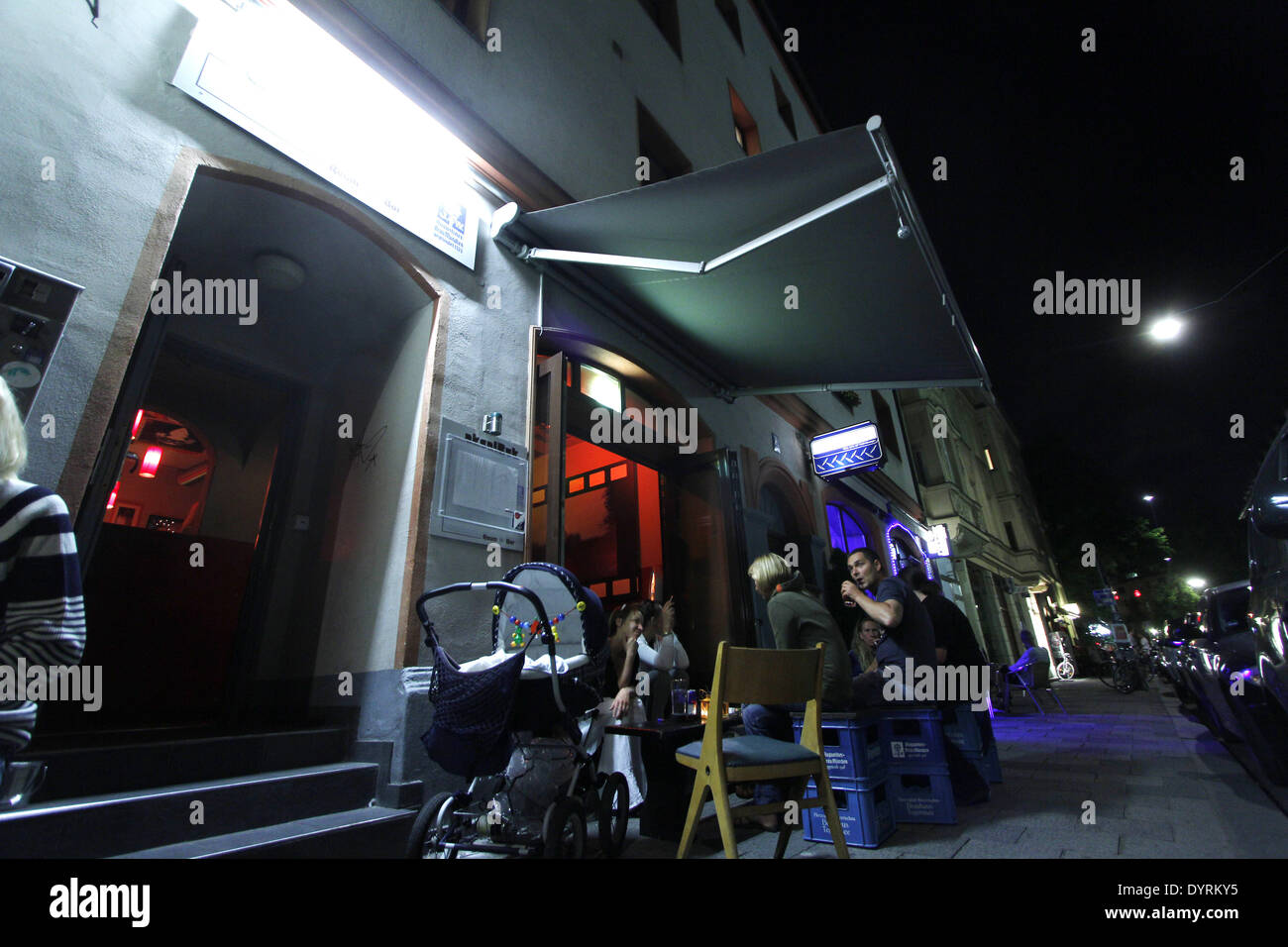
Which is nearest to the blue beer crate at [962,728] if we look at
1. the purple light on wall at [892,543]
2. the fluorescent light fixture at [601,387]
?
the fluorescent light fixture at [601,387]

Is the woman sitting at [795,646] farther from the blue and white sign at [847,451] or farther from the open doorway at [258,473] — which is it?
the blue and white sign at [847,451]

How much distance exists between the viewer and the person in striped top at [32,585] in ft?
4.55

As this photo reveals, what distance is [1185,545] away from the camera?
31.8 meters

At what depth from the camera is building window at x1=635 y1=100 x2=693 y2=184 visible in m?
7.70

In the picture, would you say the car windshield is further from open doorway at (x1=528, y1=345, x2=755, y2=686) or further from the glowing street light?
the glowing street light

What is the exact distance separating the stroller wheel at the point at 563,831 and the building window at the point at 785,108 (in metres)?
13.7

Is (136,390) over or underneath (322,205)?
underneath

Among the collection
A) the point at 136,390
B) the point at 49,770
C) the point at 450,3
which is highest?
the point at 450,3

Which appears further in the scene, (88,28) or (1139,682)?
(1139,682)

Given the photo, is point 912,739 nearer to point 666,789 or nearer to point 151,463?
point 666,789
